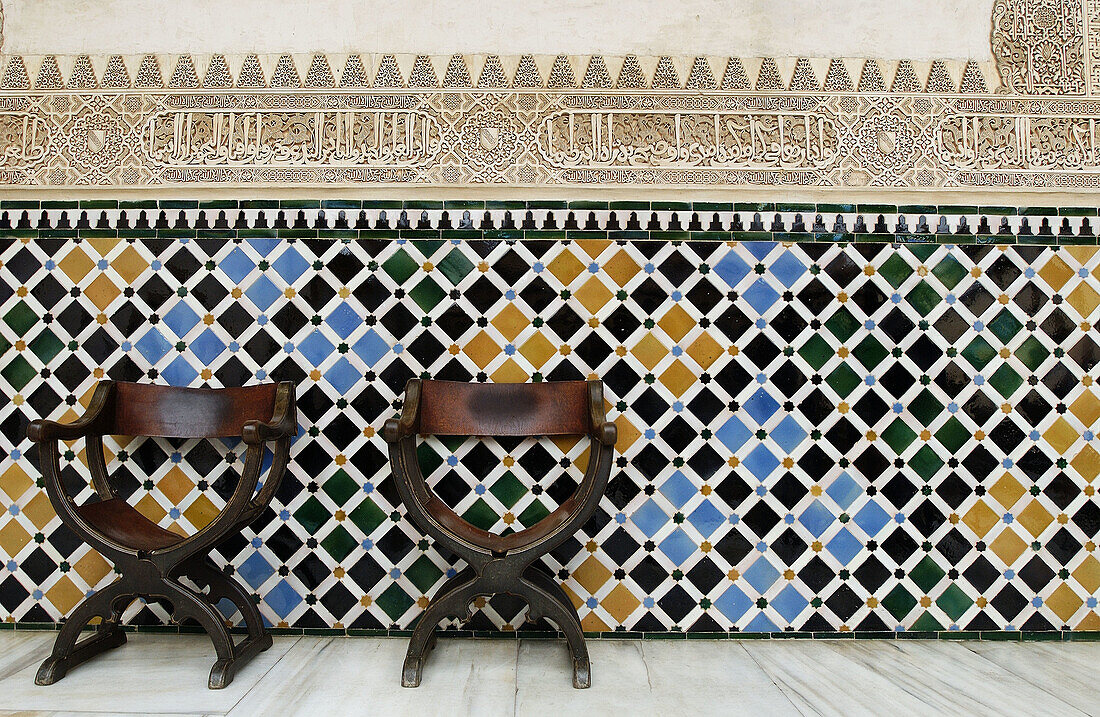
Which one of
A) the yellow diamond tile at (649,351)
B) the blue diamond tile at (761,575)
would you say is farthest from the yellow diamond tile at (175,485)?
the blue diamond tile at (761,575)

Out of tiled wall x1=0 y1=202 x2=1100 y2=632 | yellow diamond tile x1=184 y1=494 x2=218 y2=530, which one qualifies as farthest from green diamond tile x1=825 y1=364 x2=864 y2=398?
yellow diamond tile x1=184 y1=494 x2=218 y2=530

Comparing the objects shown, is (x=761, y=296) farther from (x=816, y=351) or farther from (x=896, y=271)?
(x=896, y=271)

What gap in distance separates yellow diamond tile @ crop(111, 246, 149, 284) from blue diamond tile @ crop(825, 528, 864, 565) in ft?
8.40

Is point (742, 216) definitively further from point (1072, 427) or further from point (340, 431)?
point (340, 431)

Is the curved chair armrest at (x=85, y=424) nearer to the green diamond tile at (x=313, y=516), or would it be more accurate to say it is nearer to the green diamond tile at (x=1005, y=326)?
the green diamond tile at (x=313, y=516)

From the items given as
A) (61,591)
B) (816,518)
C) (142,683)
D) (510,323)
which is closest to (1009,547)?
(816,518)

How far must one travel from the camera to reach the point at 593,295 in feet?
7.84

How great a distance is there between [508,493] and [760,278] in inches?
45.1

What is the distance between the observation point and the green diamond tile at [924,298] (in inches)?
93.7

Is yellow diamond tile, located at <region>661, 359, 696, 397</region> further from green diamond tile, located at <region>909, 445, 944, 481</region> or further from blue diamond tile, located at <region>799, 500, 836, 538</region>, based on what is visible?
green diamond tile, located at <region>909, 445, 944, 481</region>

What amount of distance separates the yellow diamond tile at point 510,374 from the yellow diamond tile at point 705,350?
1.90 feet

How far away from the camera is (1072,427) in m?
2.35

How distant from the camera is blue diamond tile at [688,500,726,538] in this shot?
232 centimetres

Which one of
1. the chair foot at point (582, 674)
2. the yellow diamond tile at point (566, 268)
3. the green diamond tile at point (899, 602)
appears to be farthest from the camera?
the yellow diamond tile at point (566, 268)
